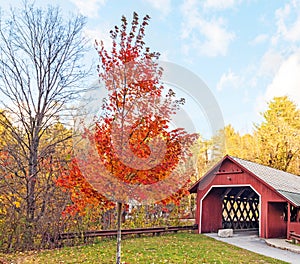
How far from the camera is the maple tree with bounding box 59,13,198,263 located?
6.70m

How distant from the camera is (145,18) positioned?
7.41 meters

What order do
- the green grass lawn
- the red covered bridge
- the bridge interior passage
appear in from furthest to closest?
the bridge interior passage < the red covered bridge < the green grass lawn

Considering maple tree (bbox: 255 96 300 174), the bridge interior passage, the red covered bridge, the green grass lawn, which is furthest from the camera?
maple tree (bbox: 255 96 300 174)

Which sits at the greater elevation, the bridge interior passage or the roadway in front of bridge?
the bridge interior passage

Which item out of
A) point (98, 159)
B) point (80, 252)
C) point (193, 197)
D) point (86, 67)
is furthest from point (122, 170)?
point (193, 197)

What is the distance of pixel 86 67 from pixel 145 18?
6.30 meters

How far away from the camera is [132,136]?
680 centimetres

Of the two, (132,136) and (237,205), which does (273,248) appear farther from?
(132,136)

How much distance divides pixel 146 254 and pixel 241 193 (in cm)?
1036

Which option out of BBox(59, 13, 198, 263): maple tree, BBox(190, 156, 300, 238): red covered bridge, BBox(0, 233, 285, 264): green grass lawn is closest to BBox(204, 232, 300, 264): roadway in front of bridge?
BBox(0, 233, 285, 264): green grass lawn

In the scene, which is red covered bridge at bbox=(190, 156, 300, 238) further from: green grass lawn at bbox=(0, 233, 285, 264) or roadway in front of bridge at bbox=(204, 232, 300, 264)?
green grass lawn at bbox=(0, 233, 285, 264)

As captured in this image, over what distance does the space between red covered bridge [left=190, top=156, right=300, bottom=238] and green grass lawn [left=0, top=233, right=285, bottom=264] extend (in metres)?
3.68

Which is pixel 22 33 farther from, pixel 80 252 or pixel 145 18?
pixel 80 252

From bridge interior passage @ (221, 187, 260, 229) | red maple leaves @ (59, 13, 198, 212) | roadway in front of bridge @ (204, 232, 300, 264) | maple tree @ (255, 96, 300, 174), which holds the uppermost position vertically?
maple tree @ (255, 96, 300, 174)
